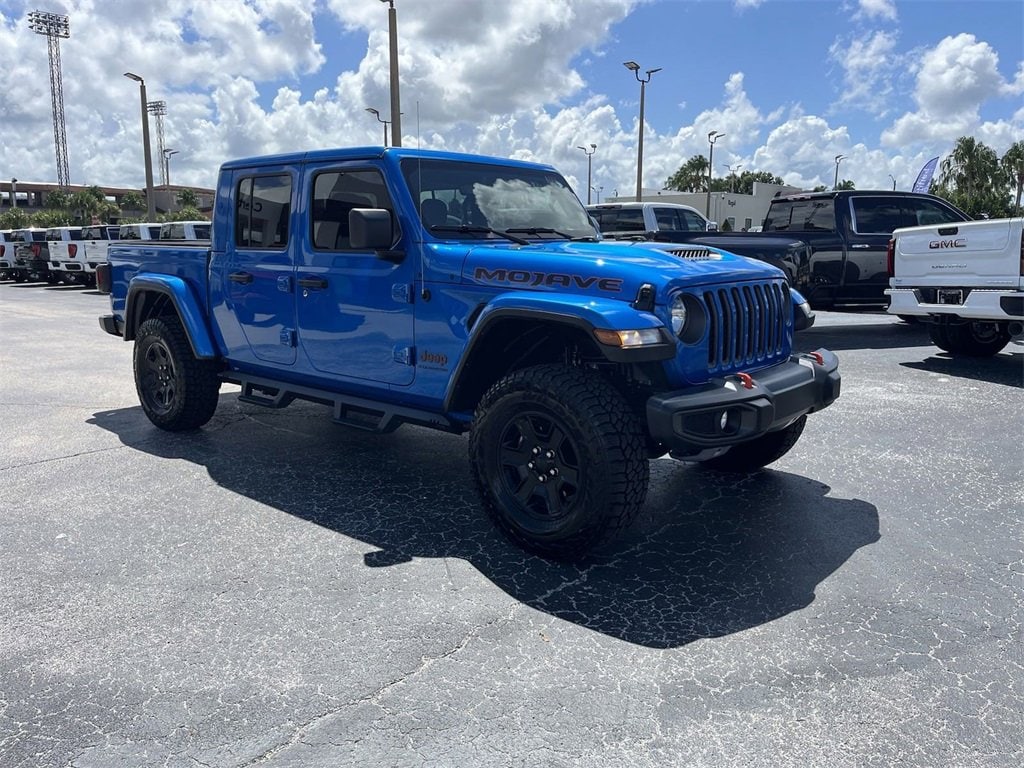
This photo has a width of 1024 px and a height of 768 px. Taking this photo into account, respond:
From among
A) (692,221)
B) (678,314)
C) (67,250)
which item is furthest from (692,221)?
(67,250)

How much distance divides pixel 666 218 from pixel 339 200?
32.4 ft

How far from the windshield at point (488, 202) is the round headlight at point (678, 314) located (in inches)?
45.1

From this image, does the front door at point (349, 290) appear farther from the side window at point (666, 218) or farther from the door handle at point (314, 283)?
the side window at point (666, 218)

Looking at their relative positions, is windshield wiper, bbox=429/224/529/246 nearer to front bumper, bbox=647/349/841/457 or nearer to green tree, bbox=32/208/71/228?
front bumper, bbox=647/349/841/457

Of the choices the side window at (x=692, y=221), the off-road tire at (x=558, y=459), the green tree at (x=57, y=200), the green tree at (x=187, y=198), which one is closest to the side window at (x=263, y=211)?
the off-road tire at (x=558, y=459)

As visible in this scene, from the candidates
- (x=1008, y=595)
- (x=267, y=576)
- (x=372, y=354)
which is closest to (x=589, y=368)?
(x=372, y=354)

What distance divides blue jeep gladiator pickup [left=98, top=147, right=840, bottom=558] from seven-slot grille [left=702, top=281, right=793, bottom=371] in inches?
0.4

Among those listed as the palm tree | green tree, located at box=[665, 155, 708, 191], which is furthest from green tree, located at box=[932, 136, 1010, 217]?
green tree, located at box=[665, 155, 708, 191]

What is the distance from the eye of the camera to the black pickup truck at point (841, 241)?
33.5 ft

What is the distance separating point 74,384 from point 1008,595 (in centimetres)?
767

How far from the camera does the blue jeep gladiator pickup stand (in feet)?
11.4

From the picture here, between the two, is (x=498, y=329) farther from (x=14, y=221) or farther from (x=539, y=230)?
(x=14, y=221)

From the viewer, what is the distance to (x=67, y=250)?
2111 centimetres

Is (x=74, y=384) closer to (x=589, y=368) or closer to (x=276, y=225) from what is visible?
(x=276, y=225)
